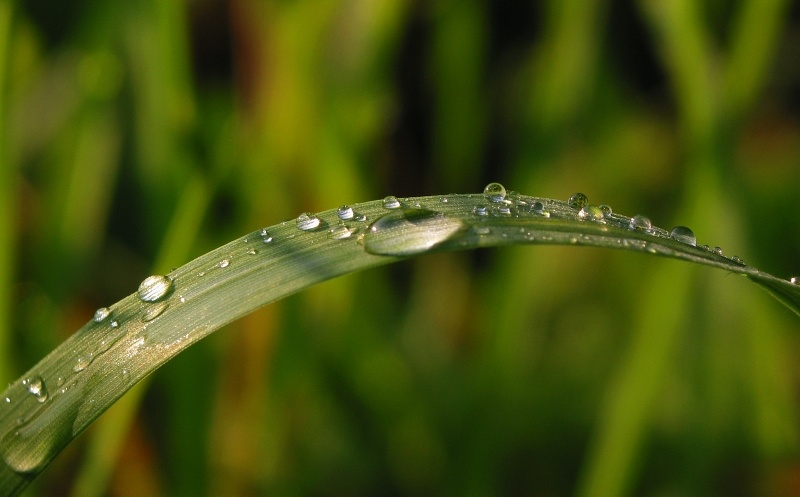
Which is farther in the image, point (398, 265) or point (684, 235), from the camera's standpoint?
point (398, 265)

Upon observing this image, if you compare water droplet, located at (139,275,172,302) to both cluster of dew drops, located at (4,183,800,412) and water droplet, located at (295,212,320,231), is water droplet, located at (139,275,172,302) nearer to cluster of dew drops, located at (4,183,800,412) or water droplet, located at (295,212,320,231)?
cluster of dew drops, located at (4,183,800,412)

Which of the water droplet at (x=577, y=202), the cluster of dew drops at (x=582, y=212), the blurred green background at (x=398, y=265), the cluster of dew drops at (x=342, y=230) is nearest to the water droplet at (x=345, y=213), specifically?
the cluster of dew drops at (x=342, y=230)

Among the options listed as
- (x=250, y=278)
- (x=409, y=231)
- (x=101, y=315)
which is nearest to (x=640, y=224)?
(x=409, y=231)

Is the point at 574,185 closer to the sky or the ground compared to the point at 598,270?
closer to the sky

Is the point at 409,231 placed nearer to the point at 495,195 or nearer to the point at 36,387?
the point at 495,195

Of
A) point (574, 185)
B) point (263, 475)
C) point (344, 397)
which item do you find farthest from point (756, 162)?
point (263, 475)

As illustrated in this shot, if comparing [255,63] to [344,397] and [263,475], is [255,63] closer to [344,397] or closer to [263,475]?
[344,397]
